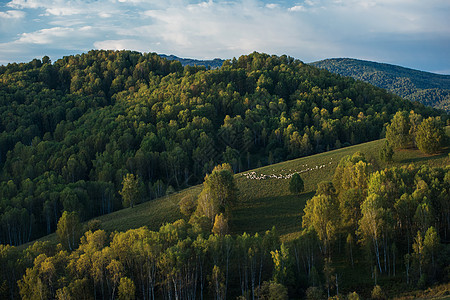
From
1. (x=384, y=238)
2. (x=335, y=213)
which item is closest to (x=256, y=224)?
(x=335, y=213)

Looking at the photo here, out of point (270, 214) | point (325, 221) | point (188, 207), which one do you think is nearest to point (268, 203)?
point (270, 214)

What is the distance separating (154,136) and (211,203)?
85.4 metres

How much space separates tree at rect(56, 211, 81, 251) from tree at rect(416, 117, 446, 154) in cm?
7948

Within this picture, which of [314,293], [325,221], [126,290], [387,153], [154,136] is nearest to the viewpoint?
[314,293]

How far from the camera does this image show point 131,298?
43188 mm

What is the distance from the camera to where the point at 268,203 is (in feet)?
238

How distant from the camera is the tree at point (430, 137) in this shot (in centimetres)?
7731

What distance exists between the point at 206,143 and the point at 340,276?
98978 mm

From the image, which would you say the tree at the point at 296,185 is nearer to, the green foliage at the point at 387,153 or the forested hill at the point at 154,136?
the green foliage at the point at 387,153

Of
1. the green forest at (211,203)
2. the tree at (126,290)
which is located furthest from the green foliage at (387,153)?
the tree at (126,290)

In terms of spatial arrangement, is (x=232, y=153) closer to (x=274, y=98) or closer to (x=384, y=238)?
(x=274, y=98)

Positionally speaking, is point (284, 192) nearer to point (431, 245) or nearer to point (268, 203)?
point (268, 203)

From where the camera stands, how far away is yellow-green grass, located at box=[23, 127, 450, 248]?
216 ft

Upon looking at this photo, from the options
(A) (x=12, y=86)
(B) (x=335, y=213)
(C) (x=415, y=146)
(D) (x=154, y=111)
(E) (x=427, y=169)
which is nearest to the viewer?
(B) (x=335, y=213)
